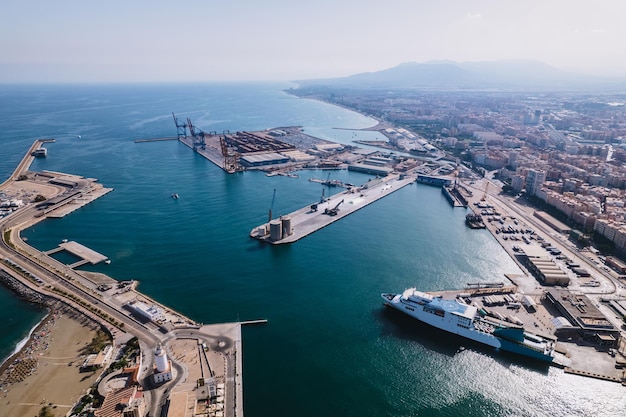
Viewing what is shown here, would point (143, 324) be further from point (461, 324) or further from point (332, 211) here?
point (332, 211)

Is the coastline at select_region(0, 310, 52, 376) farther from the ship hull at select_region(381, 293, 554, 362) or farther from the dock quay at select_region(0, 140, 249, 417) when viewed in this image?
the ship hull at select_region(381, 293, 554, 362)

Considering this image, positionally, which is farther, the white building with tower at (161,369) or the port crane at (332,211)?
the port crane at (332,211)

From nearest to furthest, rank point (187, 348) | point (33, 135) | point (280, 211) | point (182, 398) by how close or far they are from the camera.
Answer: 1. point (182, 398)
2. point (187, 348)
3. point (280, 211)
4. point (33, 135)

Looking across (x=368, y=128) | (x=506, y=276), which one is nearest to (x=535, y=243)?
(x=506, y=276)

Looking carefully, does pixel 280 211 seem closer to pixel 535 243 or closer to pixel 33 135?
pixel 535 243

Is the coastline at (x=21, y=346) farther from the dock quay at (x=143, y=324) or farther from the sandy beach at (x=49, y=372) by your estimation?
the dock quay at (x=143, y=324)

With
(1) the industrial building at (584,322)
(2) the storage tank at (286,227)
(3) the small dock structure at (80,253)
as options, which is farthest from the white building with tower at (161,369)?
(1) the industrial building at (584,322)

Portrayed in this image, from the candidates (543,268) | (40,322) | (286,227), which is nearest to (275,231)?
(286,227)
